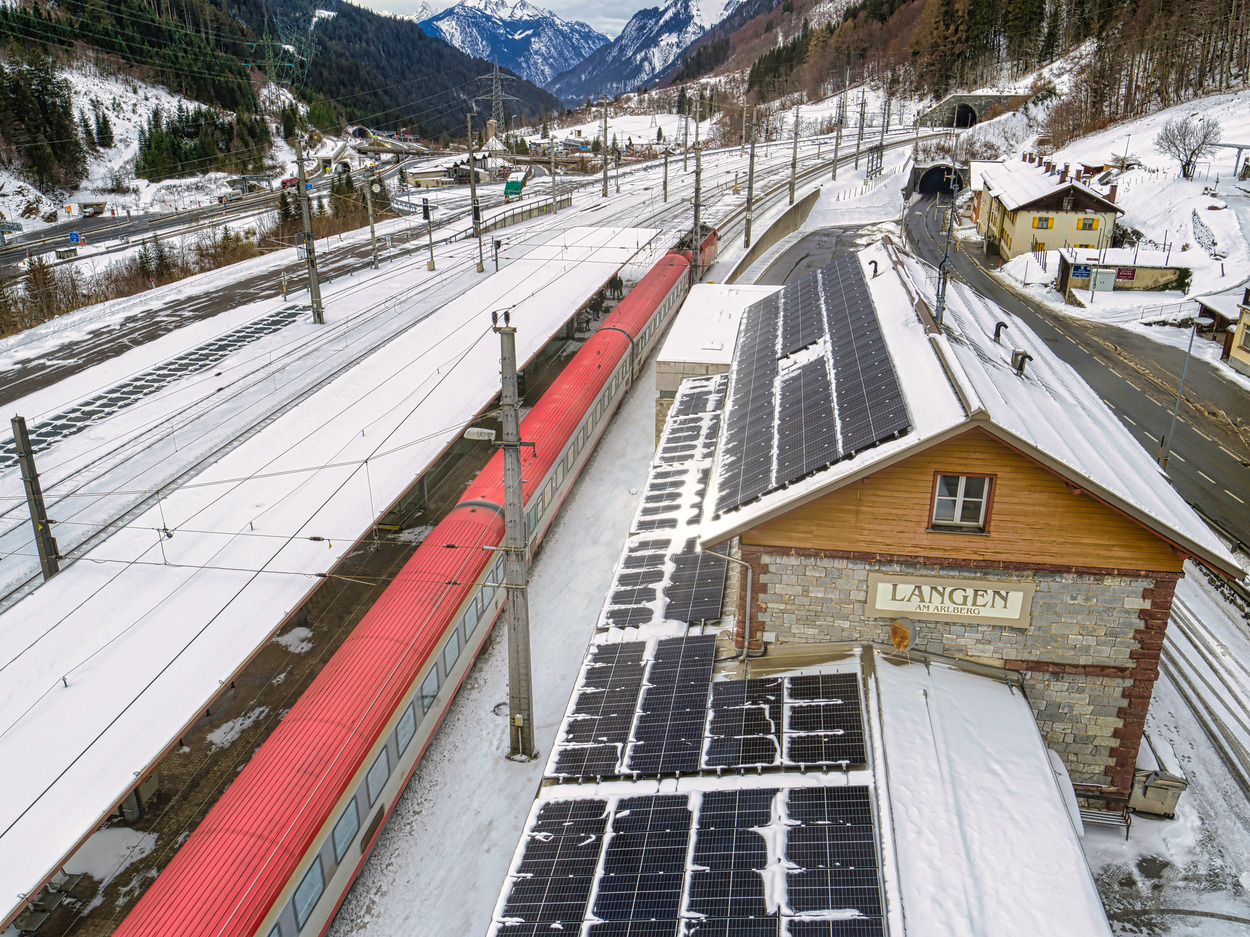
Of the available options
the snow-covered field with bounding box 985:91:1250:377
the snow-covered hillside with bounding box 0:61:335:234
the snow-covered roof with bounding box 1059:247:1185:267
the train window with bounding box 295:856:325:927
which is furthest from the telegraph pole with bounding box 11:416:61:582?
the snow-covered hillside with bounding box 0:61:335:234

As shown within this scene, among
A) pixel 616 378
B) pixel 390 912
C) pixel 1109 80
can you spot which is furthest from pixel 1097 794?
pixel 1109 80

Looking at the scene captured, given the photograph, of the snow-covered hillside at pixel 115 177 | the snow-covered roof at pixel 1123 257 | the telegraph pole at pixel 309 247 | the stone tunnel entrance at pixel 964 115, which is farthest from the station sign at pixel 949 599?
the stone tunnel entrance at pixel 964 115

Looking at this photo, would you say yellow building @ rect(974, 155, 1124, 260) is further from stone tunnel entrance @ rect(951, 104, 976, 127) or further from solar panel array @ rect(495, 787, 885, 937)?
stone tunnel entrance @ rect(951, 104, 976, 127)

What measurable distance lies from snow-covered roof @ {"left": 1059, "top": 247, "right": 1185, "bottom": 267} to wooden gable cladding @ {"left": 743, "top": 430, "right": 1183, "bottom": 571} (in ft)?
153

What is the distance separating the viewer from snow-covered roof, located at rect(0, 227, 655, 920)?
13008mm

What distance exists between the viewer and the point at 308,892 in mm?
12359

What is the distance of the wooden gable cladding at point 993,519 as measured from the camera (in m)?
13.2

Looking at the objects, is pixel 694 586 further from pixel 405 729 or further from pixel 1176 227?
pixel 1176 227

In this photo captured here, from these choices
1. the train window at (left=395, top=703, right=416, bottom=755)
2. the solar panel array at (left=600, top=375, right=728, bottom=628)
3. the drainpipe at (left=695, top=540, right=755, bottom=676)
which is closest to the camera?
the drainpipe at (left=695, top=540, right=755, bottom=676)

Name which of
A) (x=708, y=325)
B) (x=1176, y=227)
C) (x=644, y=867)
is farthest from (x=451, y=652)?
(x=1176, y=227)

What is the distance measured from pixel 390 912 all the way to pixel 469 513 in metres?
8.82

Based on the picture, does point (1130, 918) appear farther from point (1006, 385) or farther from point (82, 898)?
point (82, 898)

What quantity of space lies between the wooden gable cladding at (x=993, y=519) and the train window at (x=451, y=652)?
24.6 feet

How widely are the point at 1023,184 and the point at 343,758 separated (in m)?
69.1
